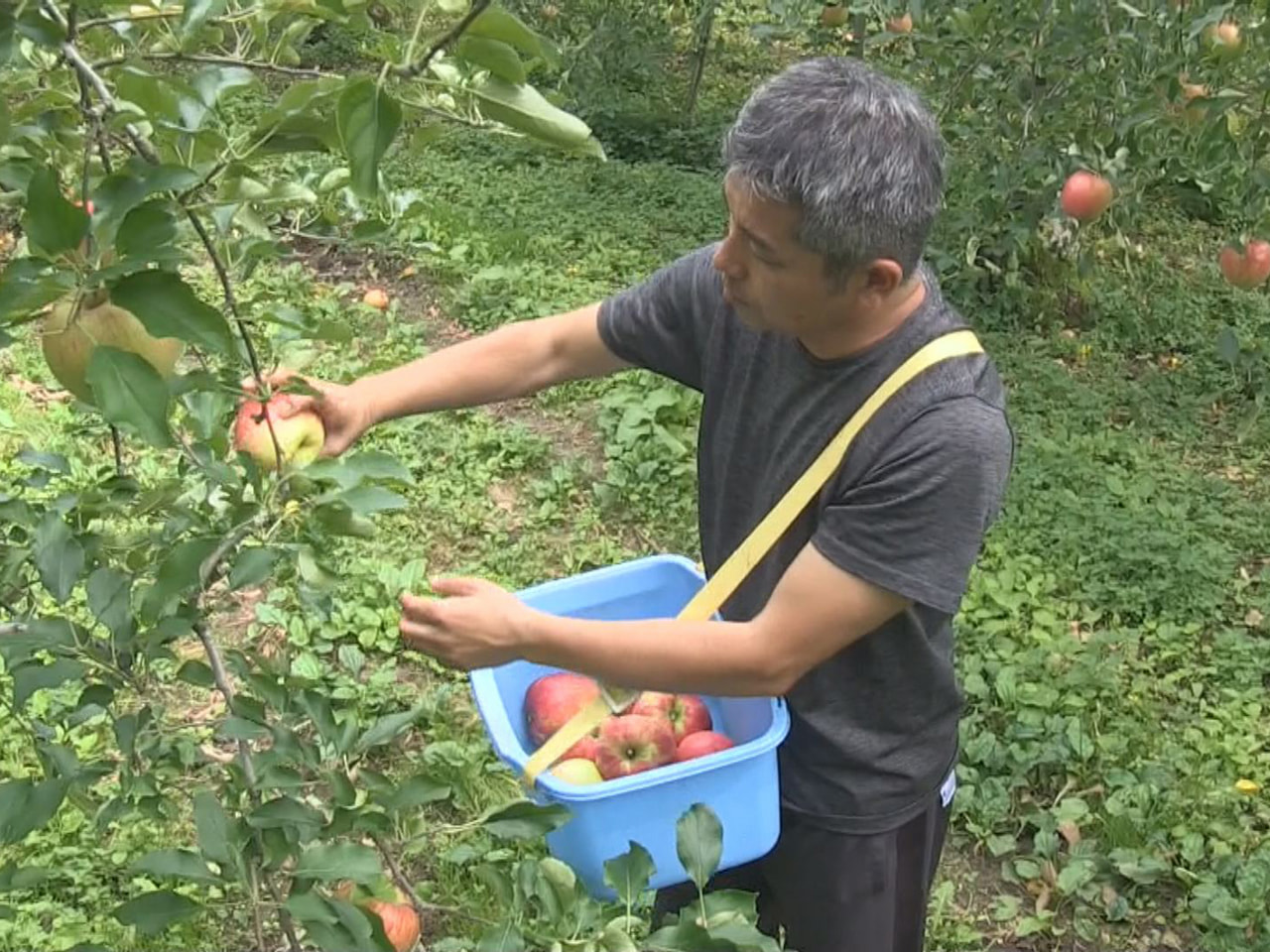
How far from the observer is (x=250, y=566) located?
1129mm

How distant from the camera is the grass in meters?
2.69

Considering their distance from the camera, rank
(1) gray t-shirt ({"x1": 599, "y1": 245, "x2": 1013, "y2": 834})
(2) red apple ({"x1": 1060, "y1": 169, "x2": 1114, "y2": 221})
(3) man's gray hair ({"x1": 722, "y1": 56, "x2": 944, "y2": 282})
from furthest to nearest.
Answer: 1. (2) red apple ({"x1": 1060, "y1": 169, "x2": 1114, "y2": 221})
2. (1) gray t-shirt ({"x1": 599, "y1": 245, "x2": 1013, "y2": 834})
3. (3) man's gray hair ({"x1": 722, "y1": 56, "x2": 944, "y2": 282})

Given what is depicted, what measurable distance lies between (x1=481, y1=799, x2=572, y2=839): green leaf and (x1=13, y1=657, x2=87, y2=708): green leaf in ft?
1.22

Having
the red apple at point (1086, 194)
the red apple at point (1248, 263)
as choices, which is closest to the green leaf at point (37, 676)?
the red apple at point (1086, 194)

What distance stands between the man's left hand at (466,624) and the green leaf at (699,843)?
38cm

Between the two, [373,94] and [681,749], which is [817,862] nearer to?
[681,749]

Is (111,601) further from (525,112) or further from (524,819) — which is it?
(525,112)

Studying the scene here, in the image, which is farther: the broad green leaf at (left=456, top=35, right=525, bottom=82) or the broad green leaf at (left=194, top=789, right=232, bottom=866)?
the broad green leaf at (left=194, top=789, right=232, bottom=866)

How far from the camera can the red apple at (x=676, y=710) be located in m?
1.81

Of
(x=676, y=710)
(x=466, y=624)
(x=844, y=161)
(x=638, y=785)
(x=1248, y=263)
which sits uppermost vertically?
(x=844, y=161)

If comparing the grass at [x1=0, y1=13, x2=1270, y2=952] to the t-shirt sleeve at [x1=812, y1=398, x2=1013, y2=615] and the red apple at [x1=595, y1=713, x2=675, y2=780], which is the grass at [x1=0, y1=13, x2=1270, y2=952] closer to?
the red apple at [x1=595, y1=713, x2=675, y2=780]

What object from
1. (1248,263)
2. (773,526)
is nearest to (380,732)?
(773,526)

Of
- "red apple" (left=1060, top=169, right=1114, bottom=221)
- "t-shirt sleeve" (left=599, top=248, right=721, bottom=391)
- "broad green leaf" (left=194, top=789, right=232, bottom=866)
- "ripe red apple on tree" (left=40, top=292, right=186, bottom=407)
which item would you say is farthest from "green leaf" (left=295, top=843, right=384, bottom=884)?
"red apple" (left=1060, top=169, right=1114, bottom=221)

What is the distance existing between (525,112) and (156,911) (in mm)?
649
